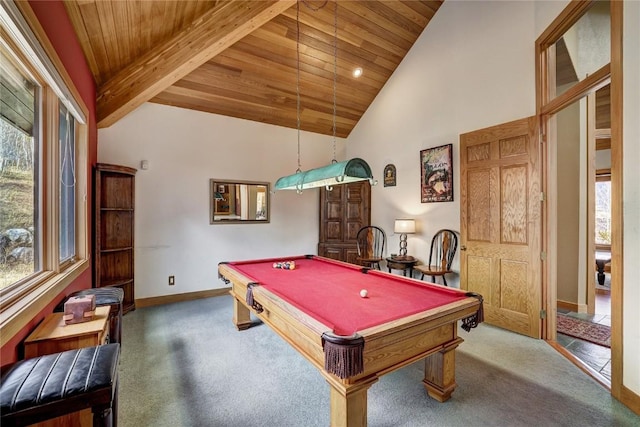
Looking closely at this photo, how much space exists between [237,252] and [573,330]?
4.60 meters

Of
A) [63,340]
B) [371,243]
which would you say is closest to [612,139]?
[371,243]

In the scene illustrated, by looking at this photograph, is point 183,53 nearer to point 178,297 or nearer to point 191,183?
point 191,183

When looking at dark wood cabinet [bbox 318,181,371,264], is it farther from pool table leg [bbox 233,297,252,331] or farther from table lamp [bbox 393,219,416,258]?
pool table leg [bbox 233,297,252,331]

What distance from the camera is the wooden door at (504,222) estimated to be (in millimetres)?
3072

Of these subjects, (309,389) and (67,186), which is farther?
(67,186)

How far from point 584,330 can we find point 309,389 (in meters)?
3.25

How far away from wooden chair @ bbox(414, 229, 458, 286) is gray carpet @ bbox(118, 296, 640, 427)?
964mm

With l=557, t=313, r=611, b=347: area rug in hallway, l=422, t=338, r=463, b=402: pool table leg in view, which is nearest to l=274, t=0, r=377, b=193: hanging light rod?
l=422, t=338, r=463, b=402: pool table leg

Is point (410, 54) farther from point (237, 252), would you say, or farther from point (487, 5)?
point (237, 252)

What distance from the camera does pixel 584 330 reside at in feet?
10.7

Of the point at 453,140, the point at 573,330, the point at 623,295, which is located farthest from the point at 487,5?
the point at 573,330

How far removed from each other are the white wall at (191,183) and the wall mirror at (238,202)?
0.09m

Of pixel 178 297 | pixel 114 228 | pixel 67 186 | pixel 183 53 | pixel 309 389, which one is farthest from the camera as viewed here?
pixel 178 297

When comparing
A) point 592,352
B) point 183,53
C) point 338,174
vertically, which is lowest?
point 592,352
